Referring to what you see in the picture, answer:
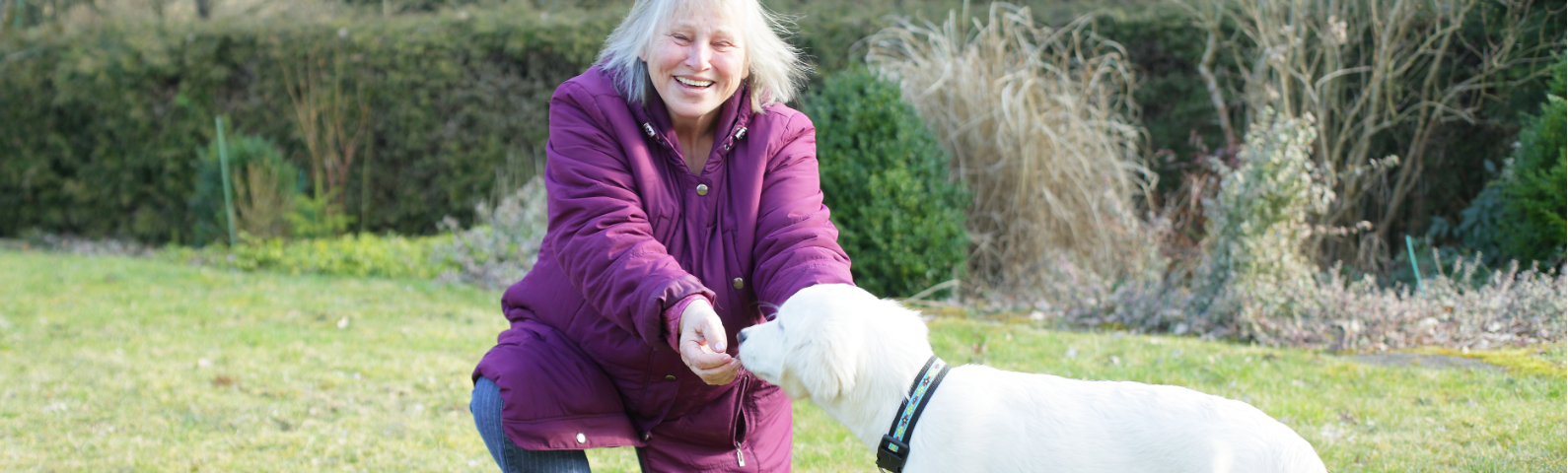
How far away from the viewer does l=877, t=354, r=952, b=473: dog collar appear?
2375 mm

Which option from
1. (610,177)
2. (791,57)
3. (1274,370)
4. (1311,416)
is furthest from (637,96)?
(1274,370)

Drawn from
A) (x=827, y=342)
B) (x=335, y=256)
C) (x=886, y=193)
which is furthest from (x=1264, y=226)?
(x=335, y=256)

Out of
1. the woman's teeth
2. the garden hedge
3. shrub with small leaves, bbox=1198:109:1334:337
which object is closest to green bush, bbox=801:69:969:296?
shrub with small leaves, bbox=1198:109:1334:337

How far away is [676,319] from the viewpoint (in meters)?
2.39

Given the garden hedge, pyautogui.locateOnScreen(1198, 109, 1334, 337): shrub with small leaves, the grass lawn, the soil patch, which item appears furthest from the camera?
the garden hedge

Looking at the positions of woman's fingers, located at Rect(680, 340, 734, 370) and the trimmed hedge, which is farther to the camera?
the trimmed hedge

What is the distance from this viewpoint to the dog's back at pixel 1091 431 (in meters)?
2.18

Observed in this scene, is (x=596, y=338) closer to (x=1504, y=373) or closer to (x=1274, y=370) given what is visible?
(x=1274, y=370)

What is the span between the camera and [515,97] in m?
9.80

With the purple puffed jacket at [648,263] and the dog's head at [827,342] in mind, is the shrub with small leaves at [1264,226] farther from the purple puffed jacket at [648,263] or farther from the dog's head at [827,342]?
the dog's head at [827,342]

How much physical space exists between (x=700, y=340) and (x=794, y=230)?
0.43m

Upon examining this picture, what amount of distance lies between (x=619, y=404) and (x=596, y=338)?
0.18 metres

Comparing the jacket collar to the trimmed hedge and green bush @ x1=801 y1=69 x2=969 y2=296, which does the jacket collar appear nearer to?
green bush @ x1=801 y1=69 x2=969 y2=296

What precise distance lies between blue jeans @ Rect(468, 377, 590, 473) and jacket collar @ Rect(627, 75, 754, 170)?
2.48ft
